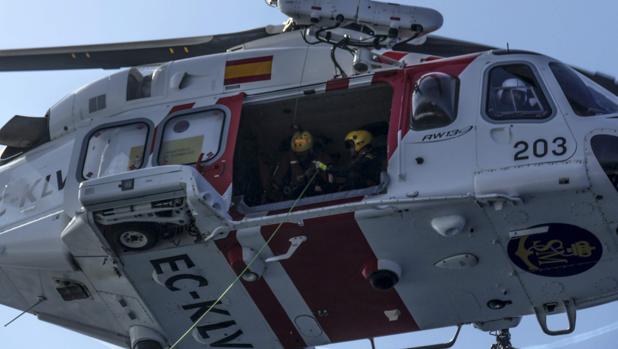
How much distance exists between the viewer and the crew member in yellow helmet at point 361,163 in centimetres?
A: 1443

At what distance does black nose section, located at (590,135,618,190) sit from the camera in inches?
516

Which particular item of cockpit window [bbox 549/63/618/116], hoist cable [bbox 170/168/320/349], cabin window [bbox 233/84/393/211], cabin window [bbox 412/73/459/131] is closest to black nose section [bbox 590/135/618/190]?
cockpit window [bbox 549/63/618/116]

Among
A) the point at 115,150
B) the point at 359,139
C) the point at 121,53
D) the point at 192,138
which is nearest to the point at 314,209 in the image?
the point at 359,139

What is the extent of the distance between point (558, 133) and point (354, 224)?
95.5 inches

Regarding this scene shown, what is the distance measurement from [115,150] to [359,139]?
3029mm

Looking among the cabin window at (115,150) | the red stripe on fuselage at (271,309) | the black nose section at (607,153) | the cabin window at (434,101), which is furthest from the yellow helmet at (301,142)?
the black nose section at (607,153)

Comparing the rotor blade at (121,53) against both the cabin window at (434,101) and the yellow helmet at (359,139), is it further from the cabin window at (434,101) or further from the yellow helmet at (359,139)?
the cabin window at (434,101)

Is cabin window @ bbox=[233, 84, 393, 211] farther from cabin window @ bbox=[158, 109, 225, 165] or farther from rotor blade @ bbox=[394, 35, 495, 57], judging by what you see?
rotor blade @ bbox=[394, 35, 495, 57]

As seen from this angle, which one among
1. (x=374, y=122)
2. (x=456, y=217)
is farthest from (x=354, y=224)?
(x=374, y=122)

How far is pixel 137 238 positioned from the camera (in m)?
14.5

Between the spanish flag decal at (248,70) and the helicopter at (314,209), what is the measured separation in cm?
4

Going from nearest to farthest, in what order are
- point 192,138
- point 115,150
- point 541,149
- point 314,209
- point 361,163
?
point 541,149
point 314,209
point 361,163
point 192,138
point 115,150

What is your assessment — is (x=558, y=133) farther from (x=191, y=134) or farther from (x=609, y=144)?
(x=191, y=134)

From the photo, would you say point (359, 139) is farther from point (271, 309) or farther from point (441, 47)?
point (441, 47)
